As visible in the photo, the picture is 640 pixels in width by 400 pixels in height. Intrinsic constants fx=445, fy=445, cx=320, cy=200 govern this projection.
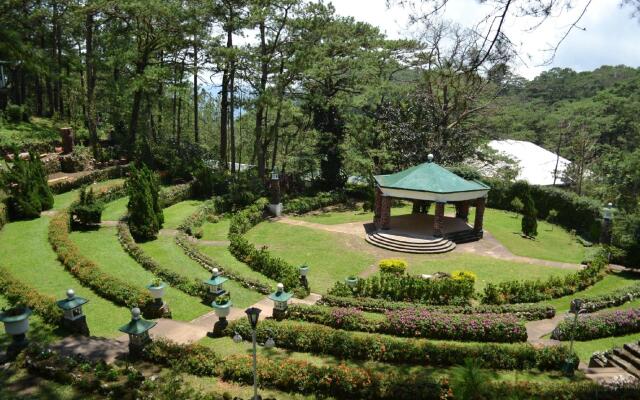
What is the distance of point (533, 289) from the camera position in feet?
55.6

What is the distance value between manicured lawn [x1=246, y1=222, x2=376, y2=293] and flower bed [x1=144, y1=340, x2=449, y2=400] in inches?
284

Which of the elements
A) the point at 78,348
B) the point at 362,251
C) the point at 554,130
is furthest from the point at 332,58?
the point at 554,130

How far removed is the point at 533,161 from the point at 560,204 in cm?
1671

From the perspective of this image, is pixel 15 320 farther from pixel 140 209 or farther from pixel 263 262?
pixel 140 209

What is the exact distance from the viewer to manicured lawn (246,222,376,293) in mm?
19375

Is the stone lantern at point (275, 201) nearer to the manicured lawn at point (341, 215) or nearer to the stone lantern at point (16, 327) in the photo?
the manicured lawn at point (341, 215)

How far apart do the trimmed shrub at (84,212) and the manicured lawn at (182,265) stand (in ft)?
9.04

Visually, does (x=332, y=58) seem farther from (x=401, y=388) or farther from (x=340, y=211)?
(x=401, y=388)

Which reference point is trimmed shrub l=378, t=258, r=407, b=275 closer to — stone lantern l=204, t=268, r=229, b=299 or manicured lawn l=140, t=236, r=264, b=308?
manicured lawn l=140, t=236, r=264, b=308

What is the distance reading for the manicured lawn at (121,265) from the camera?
48.6ft

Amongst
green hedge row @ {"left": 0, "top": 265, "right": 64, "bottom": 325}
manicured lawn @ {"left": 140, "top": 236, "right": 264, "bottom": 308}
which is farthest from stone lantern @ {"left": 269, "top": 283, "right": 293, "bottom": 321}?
green hedge row @ {"left": 0, "top": 265, "right": 64, "bottom": 325}

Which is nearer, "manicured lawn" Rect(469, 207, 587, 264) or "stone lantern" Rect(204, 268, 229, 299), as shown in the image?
"stone lantern" Rect(204, 268, 229, 299)

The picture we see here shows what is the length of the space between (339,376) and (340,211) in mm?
23843

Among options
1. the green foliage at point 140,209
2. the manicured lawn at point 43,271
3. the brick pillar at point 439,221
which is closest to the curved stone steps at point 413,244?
the brick pillar at point 439,221
